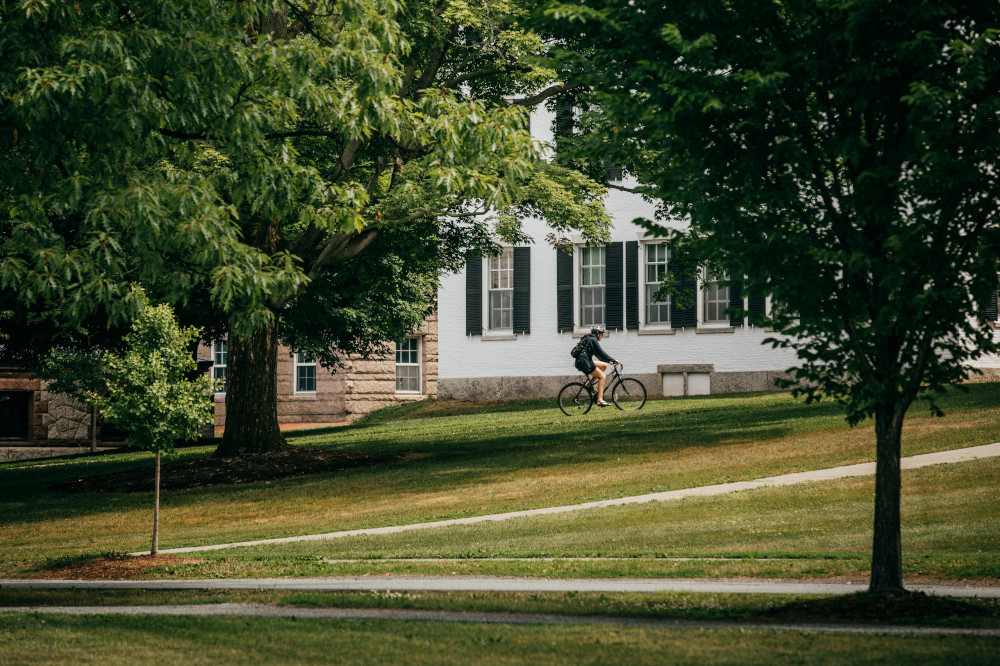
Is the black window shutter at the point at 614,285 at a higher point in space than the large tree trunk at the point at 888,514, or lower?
higher

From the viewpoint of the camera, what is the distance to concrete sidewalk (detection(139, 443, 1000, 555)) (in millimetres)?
14898

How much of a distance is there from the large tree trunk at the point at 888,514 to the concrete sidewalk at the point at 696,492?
21.6 feet

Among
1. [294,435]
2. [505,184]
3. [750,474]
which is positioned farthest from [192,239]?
[294,435]

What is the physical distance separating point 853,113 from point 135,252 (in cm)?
721

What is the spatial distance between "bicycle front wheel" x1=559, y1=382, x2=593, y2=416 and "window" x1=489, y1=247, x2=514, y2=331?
7.04 metres

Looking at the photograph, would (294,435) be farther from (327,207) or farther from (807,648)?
(807,648)

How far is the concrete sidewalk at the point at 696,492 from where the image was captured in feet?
48.9

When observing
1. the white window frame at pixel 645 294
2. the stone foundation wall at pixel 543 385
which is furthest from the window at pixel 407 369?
the white window frame at pixel 645 294

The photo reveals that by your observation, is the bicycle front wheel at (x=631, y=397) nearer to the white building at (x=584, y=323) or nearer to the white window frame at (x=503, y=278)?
the white building at (x=584, y=323)

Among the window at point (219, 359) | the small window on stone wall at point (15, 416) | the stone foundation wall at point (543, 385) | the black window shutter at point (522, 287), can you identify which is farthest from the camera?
the window at point (219, 359)

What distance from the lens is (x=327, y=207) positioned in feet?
42.3

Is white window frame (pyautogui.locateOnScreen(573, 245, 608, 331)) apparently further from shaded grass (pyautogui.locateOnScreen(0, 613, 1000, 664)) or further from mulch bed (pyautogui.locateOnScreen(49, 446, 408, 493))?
shaded grass (pyautogui.locateOnScreen(0, 613, 1000, 664))

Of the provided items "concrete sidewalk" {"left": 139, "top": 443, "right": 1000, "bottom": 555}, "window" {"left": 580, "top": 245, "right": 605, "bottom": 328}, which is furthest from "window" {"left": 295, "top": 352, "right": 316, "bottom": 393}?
"concrete sidewalk" {"left": 139, "top": 443, "right": 1000, "bottom": 555}

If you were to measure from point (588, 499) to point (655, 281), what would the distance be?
53.1 ft
